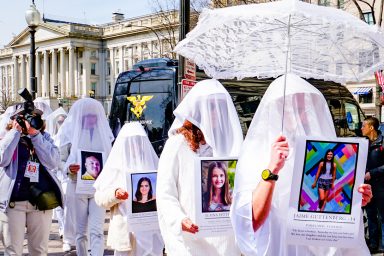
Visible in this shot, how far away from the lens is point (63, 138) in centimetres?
771

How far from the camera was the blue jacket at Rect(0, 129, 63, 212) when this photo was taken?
5.48 metres

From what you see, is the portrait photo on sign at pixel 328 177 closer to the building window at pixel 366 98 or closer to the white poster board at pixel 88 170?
A: the white poster board at pixel 88 170

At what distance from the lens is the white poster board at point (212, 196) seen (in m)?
3.89

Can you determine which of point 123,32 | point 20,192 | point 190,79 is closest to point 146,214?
→ point 20,192

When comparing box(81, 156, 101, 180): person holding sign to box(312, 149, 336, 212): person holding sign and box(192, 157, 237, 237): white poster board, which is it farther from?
box(312, 149, 336, 212): person holding sign

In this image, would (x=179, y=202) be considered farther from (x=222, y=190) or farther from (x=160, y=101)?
(x=160, y=101)

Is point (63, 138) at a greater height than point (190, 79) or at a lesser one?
lesser

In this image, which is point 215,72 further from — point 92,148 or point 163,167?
point 92,148

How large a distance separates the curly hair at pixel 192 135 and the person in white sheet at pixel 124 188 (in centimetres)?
153

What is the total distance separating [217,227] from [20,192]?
2434 millimetres

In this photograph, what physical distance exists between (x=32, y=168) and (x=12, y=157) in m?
0.21

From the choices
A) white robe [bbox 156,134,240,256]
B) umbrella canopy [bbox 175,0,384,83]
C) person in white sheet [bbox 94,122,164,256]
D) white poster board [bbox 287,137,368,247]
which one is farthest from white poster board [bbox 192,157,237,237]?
person in white sheet [bbox 94,122,164,256]

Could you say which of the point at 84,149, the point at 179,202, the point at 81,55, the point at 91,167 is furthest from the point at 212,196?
the point at 81,55

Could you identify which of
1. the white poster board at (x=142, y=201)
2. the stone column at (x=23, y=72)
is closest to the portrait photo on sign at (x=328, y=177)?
the white poster board at (x=142, y=201)
